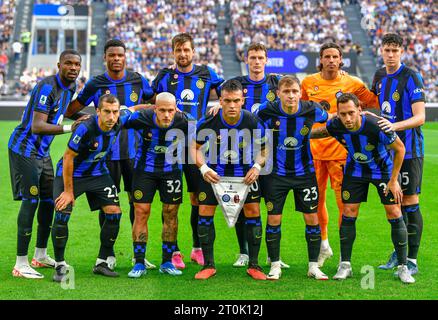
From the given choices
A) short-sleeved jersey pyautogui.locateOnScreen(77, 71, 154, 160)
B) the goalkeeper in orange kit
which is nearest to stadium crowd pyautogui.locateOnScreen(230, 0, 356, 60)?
the goalkeeper in orange kit

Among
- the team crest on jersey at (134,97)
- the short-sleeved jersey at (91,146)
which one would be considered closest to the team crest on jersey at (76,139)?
the short-sleeved jersey at (91,146)

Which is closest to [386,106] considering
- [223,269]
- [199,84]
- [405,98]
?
[405,98]

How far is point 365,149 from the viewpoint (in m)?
6.83

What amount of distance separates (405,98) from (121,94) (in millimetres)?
2818

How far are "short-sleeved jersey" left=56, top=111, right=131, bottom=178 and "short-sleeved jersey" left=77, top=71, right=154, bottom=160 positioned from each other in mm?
453

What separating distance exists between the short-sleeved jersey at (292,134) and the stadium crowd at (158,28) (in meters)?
28.1

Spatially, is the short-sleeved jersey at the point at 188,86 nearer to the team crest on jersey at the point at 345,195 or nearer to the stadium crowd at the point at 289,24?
the team crest on jersey at the point at 345,195

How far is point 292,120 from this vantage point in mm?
6957

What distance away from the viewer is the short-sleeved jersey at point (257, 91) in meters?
7.55

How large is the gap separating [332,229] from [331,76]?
2522 millimetres

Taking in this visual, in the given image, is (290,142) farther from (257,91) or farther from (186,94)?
(186,94)
